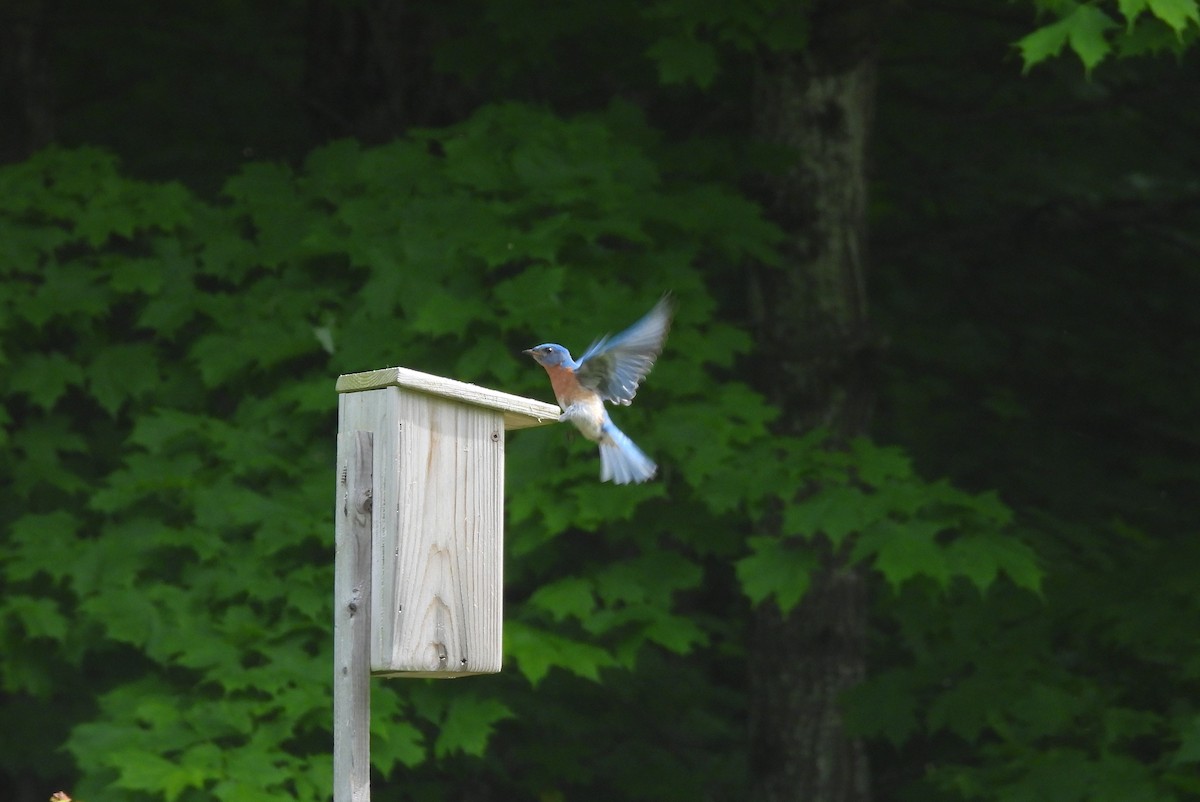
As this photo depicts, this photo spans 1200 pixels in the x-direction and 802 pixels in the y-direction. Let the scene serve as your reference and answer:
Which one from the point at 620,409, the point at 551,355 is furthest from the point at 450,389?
the point at 620,409

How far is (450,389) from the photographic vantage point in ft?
10.5

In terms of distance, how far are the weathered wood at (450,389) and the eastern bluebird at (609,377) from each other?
0.39 m

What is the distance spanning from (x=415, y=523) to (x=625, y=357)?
1.03 metres

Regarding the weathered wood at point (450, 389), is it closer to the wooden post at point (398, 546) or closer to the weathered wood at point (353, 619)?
the wooden post at point (398, 546)

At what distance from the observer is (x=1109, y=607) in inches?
219

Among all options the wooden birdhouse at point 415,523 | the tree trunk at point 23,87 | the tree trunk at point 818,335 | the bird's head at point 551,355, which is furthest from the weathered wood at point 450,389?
the tree trunk at point 23,87

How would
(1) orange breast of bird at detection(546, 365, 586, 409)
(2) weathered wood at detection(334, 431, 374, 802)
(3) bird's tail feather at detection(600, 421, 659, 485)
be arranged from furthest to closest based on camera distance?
(3) bird's tail feather at detection(600, 421, 659, 485) < (1) orange breast of bird at detection(546, 365, 586, 409) < (2) weathered wood at detection(334, 431, 374, 802)

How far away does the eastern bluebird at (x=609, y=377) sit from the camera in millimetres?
3928

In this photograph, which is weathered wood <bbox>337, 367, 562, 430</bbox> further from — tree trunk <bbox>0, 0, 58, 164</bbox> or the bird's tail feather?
tree trunk <bbox>0, 0, 58, 164</bbox>

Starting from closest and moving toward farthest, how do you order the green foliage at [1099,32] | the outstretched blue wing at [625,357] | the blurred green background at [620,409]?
the outstretched blue wing at [625,357], the green foliage at [1099,32], the blurred green background at [620,409]

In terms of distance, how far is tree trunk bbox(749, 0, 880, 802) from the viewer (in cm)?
661

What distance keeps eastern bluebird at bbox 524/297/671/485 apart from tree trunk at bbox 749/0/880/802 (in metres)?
2.55

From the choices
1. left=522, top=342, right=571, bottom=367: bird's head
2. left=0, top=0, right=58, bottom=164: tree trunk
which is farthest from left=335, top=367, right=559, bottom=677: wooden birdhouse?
left=0, top=0, right=58, bottom=164: tree trunk

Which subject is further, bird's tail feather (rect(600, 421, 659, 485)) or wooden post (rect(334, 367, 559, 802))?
bird's tail feather (rect(600, 421, 659, 485))
